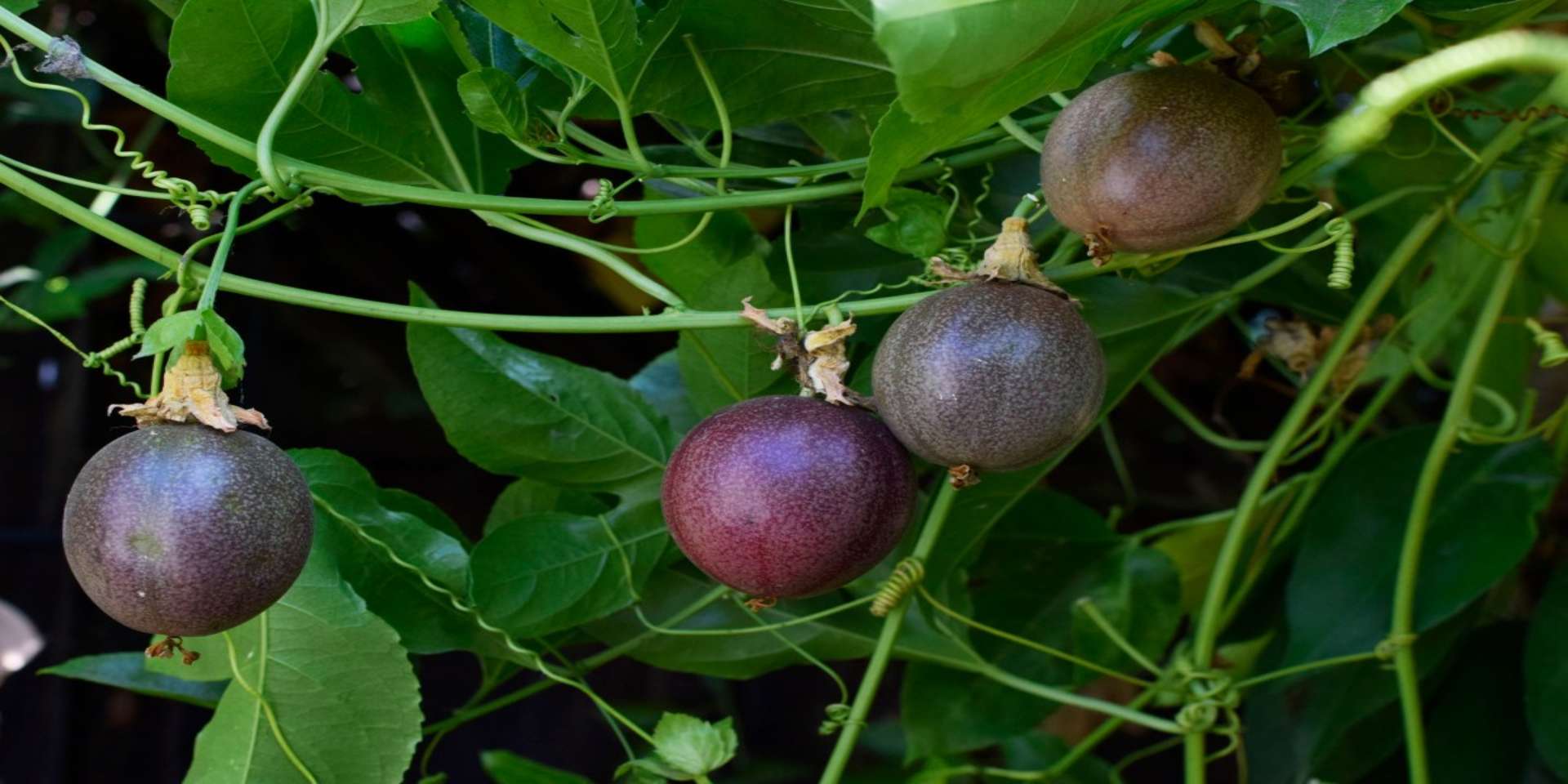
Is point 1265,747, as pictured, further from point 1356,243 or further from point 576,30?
point 576,30

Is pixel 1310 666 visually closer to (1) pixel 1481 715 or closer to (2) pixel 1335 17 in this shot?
(1) pixel 1481 715

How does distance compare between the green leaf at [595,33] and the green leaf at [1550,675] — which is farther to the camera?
the green leaf at [1550,675]

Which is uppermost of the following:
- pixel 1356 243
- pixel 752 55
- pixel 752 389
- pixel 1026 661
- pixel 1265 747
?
pixel 752 55

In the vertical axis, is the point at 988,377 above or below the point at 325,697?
above

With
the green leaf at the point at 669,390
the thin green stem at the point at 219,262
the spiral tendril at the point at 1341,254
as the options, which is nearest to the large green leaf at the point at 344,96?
the thin green stem at the point at 219,262

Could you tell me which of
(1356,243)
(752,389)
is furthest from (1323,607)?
(752,389)

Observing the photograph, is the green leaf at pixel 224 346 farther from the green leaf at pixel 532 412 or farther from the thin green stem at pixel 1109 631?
the thin green stem at pixel 1109 631

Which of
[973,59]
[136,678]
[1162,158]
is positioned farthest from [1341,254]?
[136,678]
